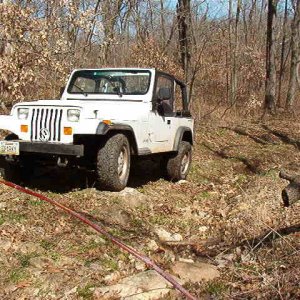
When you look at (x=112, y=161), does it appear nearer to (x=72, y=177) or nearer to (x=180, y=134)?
(x=72, y=177)

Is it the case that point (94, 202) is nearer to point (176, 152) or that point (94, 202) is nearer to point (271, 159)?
point (176, 152)

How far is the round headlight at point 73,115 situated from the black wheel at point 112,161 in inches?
20.0

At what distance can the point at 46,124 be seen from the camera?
19.9 ft

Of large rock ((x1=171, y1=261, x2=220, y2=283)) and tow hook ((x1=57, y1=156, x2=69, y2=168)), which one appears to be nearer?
large rock ((x1=171, y1=261, x2=220, y2=283))

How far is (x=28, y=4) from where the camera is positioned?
32.6 ft

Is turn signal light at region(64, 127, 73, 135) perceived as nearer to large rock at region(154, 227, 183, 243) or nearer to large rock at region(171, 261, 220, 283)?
large rock at region(154, 227, 183, 243)

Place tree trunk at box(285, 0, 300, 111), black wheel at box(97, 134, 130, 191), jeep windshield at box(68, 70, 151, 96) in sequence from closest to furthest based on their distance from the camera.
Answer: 1. black wheel at box(97, 134, 130, 191)
2. jeep windshield at box(68, 70, 151, 96)
3. tree trunk at box(285, 0, 300, 111)

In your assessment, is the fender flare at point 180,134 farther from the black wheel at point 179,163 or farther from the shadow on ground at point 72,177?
the shadow on ground at point 72,177

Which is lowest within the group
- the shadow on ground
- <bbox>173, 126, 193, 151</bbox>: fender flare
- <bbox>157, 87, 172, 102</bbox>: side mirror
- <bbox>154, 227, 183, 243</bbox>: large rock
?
<bbox>154, 227, 183, 243</bbox>: large rock

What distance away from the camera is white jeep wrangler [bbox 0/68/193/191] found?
5.95 meters

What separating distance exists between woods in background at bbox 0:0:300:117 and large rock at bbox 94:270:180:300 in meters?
5.15

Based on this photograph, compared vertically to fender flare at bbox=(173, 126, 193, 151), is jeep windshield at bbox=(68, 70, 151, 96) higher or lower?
higher

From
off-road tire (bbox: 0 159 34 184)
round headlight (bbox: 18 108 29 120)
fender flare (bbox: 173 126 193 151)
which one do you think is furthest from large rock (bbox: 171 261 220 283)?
fender flare (bbox: 173 126 193 151)

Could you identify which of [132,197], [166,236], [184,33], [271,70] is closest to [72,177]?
[132,197]
